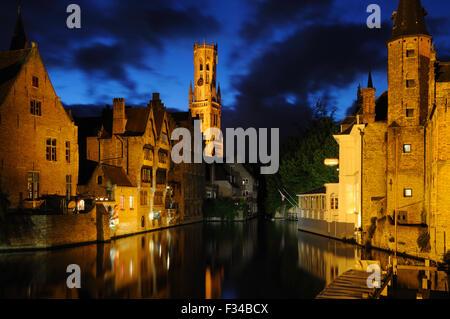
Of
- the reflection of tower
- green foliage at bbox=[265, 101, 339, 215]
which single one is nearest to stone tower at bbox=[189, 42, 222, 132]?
the reflection of tower

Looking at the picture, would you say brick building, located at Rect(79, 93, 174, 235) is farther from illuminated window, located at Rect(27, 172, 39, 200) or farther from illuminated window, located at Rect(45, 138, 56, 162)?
illuminated window, located at Rect(27, 172, 39, 200)

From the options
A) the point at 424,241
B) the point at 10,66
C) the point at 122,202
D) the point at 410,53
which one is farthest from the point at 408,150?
the point at 10,66

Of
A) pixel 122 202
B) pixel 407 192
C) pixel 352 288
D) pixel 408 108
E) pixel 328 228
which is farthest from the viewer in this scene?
pixel 328 228

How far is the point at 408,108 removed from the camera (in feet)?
123

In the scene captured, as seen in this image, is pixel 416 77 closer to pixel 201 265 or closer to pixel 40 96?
pixel 201 265

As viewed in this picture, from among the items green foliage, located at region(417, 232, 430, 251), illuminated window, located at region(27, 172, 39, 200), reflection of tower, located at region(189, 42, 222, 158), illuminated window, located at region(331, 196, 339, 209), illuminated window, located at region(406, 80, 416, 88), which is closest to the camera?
A: green foliage, located at region(417, 232, 430, 251)

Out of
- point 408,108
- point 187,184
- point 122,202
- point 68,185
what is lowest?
point 122,202

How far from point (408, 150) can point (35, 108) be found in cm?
3099

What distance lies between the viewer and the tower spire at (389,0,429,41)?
38.0 meters

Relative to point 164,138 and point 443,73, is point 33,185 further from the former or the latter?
point 443,73

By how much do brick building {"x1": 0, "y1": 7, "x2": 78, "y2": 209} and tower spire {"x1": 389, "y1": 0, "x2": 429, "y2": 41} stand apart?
30.0m

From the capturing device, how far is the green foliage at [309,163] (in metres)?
62.5

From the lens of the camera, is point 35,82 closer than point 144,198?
Yes
